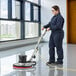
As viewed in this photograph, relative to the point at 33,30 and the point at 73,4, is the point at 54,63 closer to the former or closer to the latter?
the point at 33,30

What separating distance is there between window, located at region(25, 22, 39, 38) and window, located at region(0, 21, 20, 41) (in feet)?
3.14

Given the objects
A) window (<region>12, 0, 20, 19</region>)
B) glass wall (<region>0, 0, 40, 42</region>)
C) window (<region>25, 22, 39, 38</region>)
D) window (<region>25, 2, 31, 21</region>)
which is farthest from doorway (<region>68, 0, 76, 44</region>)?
window (<region>12, 0, 20, 19</region>)

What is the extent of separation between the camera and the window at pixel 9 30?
9.31 m

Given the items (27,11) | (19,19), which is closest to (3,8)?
(19,19)

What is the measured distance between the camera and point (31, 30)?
40.8 ft

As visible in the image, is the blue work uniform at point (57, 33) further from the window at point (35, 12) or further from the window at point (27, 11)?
the window at point (35, 12)

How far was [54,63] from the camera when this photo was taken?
17.3 feet

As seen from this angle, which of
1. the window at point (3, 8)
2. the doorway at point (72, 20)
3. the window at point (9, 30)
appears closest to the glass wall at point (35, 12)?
the doorway at point (72, 20)

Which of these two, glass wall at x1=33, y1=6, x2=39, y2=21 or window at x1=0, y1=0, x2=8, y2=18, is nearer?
window at x1=0, y1=0, x2=8, y2=18

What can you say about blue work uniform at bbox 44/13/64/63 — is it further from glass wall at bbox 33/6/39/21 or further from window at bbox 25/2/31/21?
glass wall at bbox 33/6/39/21

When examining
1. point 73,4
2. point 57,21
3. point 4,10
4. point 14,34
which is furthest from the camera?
point 73,4

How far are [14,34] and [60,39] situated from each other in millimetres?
5672

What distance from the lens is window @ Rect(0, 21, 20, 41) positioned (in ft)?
30.6

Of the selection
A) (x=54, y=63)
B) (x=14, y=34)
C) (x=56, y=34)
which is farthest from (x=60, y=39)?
(x=14, y=34)
